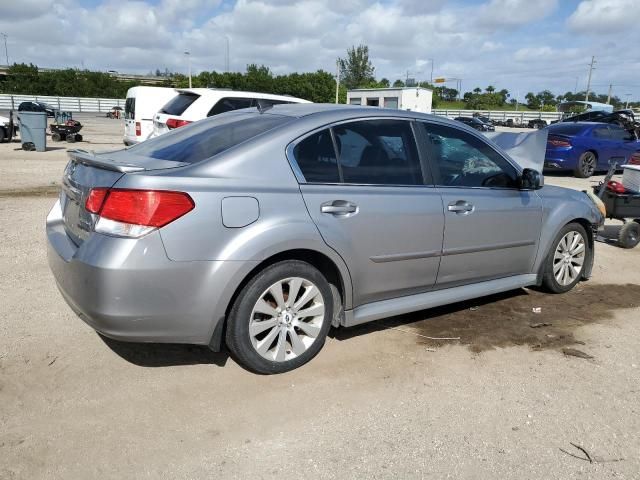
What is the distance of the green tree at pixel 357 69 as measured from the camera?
274ft

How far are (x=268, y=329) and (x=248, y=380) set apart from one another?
0.33 meters

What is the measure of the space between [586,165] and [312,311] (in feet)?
43.5

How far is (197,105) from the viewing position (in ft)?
32.6

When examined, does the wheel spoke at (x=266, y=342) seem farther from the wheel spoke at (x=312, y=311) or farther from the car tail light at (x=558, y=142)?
the car tail light at (x=558, y=142)

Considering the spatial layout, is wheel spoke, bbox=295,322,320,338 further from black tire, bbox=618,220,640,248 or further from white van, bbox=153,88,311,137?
white van, bbox=153,88,311,137

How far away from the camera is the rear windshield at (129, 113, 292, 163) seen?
3.36 metres

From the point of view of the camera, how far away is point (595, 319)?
15.1 ft

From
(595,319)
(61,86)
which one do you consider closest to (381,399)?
(595,319)

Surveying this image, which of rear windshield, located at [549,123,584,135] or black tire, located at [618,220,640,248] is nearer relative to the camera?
black tire, located at [618,220,640,248]

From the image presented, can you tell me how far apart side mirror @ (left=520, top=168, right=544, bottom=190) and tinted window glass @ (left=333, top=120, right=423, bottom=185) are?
1104mm

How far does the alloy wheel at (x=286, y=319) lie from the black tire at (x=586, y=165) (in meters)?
12.9

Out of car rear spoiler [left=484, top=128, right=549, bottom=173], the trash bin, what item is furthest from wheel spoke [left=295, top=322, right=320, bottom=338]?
the trash bin

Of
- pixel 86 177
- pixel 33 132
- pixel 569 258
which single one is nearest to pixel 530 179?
pixel 569 258

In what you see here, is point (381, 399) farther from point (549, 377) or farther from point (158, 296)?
point (158, 296)
